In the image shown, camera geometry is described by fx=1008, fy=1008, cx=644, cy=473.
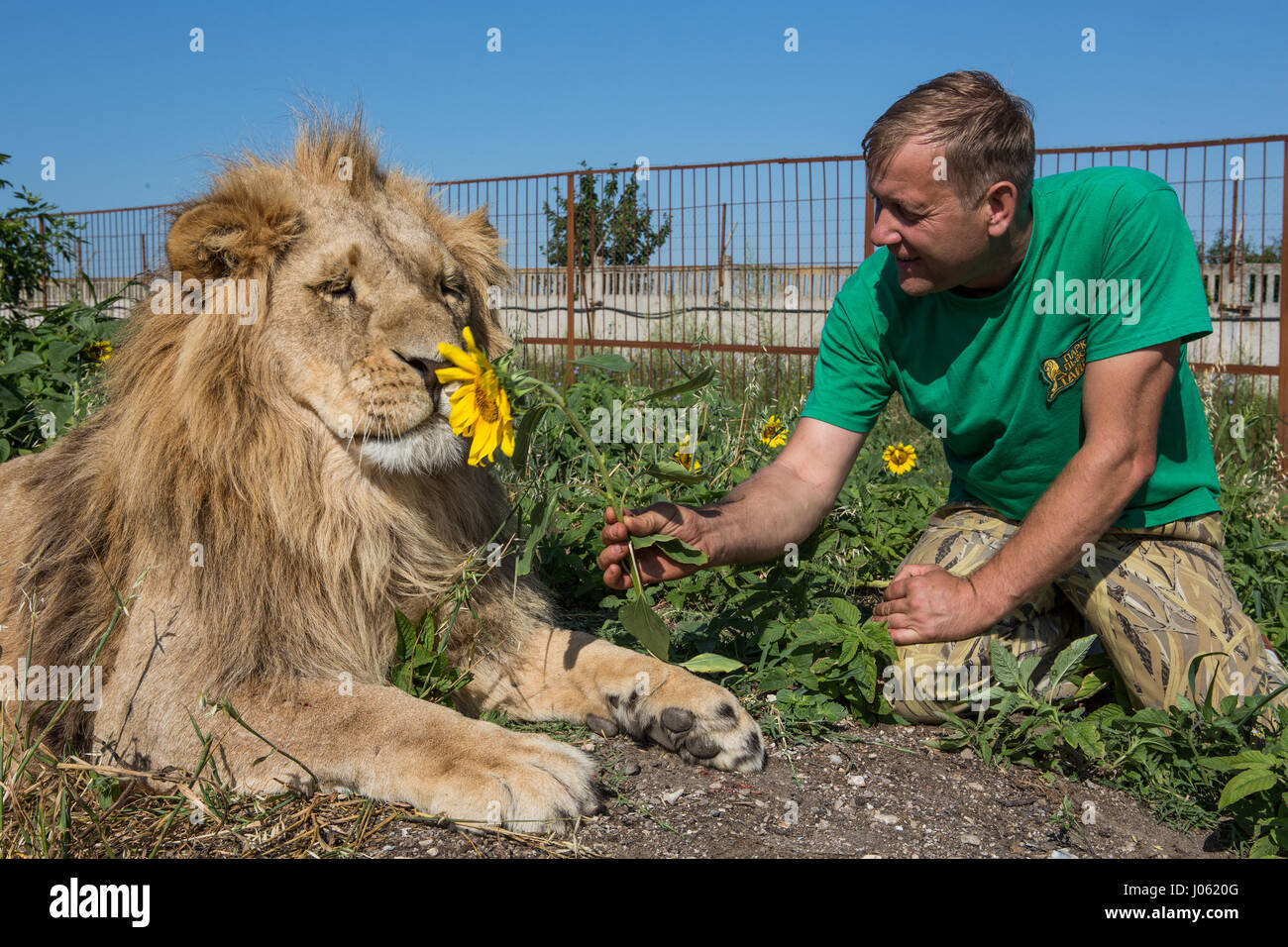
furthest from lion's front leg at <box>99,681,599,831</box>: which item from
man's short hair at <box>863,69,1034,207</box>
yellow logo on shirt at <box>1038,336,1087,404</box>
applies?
man's short hair at <box>863,69,1034,207</box>

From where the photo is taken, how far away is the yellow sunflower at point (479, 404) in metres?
2.54

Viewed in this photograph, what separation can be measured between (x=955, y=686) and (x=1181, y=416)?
49.7 inches

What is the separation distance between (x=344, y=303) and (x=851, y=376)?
6.20ft

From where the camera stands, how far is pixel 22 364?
224 inches

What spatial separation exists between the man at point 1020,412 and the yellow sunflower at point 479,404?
1.91ft

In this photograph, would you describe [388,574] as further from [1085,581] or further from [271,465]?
[1085,581]

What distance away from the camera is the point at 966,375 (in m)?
3.57

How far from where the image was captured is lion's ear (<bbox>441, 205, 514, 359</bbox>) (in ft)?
12.1

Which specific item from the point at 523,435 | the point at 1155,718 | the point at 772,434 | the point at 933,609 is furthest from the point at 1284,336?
the point at 523,435

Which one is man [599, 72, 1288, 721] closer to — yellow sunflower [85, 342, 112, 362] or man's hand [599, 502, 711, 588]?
man's hand [599, 502, 711, 588]

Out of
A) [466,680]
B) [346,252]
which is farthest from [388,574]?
[346,252]
